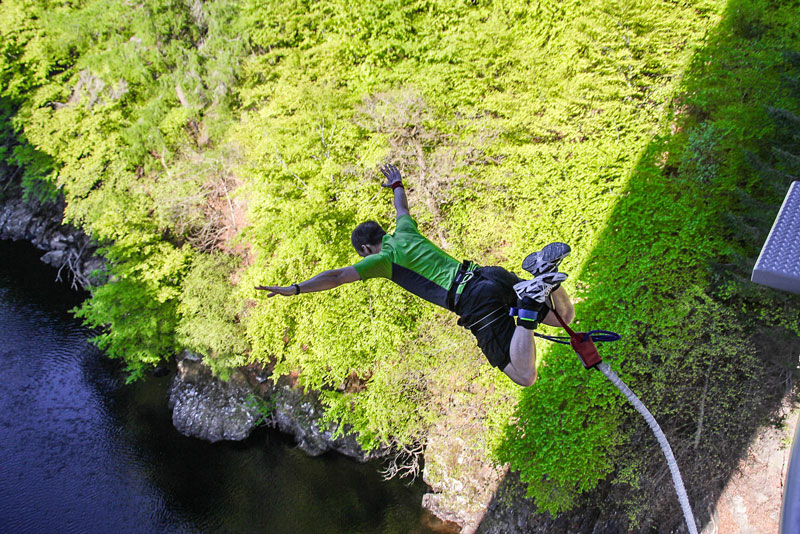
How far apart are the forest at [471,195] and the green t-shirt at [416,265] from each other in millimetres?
4136

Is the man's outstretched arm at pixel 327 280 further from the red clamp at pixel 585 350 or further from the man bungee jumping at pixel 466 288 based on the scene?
the red clamp at pixel 585 350

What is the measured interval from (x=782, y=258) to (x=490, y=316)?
2271 mm

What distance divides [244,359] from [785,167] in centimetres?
1119

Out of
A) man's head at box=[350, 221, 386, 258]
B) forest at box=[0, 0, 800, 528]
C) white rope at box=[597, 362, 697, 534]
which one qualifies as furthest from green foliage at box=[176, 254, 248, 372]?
white rope at box=[597, 362, 697, 534]

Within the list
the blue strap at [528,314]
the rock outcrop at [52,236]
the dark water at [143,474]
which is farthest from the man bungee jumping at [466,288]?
the rock outcrop at [52,236]

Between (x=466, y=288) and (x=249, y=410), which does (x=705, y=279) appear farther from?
(x=249, y=410)

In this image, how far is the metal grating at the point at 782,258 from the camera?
2.88ft

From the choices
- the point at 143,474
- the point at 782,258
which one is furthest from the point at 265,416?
the point at 782,258

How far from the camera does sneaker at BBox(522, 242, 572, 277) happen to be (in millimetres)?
2592

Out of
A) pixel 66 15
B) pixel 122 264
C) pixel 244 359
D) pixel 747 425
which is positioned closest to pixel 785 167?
pixel 747 425

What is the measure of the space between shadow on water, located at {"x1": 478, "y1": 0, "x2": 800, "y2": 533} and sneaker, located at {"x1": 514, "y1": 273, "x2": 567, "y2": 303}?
4233 mm

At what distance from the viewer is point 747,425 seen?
6.05 m

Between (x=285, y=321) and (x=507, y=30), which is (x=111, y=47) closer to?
(x=285, y=321)

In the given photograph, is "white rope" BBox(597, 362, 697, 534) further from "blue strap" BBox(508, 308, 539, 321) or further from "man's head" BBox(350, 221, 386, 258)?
"man's head" BBox(350, 221, 386, 258)
